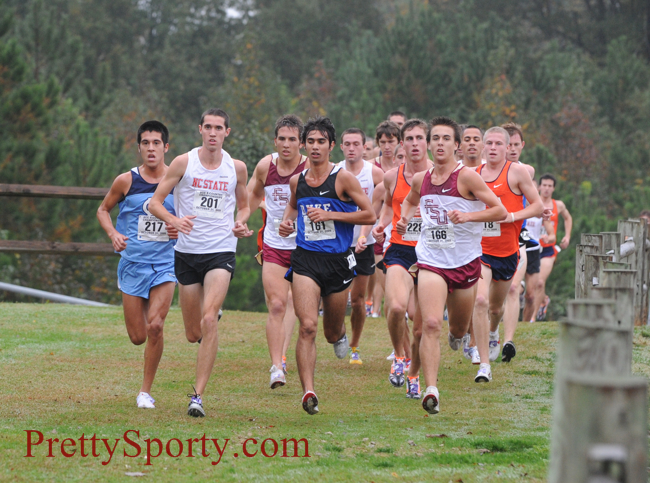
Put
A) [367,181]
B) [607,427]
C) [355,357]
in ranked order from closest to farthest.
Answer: [607,427] → [367,181] → [355,357]

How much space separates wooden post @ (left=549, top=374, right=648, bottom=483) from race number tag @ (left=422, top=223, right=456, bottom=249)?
15.0 feet

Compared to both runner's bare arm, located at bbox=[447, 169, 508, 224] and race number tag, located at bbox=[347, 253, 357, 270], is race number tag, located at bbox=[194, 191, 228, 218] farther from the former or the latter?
runner's bare arm, located at bbox=[447, 169, 508, 224]

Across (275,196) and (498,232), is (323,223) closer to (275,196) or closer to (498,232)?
(275,196)

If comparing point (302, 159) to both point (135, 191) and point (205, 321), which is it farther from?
point (205, 321)

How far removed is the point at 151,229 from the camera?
7.00 meters

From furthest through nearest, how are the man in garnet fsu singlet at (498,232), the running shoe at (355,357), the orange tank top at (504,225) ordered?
the running shoe at (355,357), the orange tank top at (504,225), the man in garnet fsu singlet at (498,232)

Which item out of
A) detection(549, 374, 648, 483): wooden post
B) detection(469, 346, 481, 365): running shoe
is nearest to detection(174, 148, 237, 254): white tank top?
detection(469, 346, 481, 365): running shoe

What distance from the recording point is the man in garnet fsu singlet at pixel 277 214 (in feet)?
24.8

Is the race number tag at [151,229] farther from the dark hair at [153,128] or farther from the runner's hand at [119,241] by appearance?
the dark hair at [153,128]

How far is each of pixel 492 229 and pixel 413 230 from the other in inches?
36.3

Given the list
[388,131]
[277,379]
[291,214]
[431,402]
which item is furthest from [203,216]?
[388,131]

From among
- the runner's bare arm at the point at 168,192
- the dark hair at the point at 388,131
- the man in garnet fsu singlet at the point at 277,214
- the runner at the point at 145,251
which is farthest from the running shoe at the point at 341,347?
the dark hair at the point at 388,131

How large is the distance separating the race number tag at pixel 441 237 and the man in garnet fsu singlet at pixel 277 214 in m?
1.37

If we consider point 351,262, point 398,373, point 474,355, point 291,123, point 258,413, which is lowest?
point 258,413
